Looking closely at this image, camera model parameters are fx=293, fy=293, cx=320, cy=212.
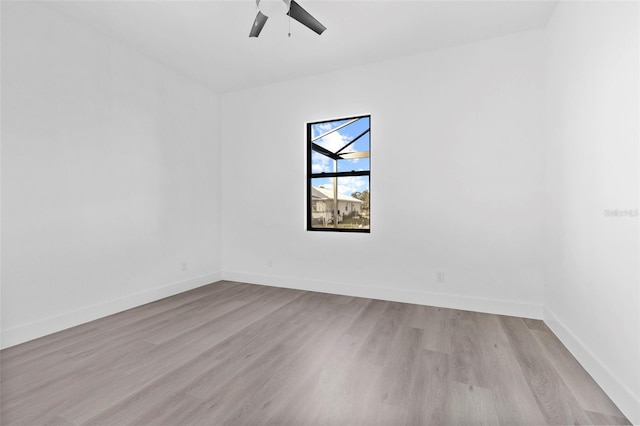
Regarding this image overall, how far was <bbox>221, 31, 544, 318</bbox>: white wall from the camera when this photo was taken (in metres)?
3.00

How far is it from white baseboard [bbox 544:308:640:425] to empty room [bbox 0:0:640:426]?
2cm

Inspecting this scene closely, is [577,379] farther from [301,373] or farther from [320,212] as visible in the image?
[320,212]

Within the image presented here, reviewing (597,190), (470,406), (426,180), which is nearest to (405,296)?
(426,180)

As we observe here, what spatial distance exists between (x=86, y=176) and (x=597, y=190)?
424 centimetres

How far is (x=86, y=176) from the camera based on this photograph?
114 inches

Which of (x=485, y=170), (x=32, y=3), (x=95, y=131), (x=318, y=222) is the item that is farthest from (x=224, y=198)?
(x=485, y=170)

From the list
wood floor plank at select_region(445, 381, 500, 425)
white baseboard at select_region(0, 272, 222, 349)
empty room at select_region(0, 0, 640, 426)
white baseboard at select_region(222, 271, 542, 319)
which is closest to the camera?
wood floor plank at select_region(445, 381, 500, 425)

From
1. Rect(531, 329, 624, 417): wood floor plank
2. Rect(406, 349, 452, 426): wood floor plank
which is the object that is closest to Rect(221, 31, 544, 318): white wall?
Rect(531, 329, 624, 417): wood floor plank

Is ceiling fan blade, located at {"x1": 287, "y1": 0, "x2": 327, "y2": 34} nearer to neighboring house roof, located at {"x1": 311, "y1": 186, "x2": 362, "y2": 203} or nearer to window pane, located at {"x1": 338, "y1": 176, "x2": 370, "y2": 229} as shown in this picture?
window pane, located at {"x1": 338, "y1": 176, "x2": 370, "y2": 229}

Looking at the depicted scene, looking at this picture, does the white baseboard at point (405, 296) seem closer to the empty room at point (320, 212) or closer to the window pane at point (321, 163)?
the empty room at point (320, 212)

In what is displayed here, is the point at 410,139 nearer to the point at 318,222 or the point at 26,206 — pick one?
the point at 318,222

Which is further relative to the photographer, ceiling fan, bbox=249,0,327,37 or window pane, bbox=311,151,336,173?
window pane, bbox=311,151,336,173

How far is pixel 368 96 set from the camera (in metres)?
3.68

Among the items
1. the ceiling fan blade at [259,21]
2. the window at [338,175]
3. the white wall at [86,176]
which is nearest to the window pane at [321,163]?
the window at [338,175]
